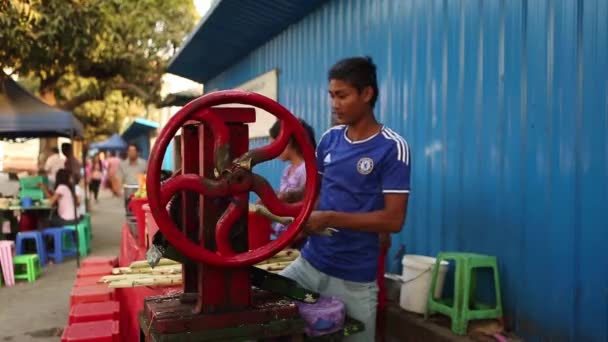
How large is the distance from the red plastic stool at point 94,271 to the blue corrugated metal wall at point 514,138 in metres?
2.77

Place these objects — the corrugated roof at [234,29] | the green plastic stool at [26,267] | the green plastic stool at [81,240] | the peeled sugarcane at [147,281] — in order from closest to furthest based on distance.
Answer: the peeled sugarcane at [147,281]
the corrugated roof at [234,29]
the green plastic stool at [26,267]
the green plastic stool at [81,240]

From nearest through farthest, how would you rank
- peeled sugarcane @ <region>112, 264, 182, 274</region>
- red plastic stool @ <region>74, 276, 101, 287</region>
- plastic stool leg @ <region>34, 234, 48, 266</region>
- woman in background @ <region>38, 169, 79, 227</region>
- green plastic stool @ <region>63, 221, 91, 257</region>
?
peeled sugarcane @ <region>112, 264, 182, 274</region> < red plastic stool @ <region>74, 276, 101, 287</region> < plastic stool leg @ <region>34, 234, 48, 266</region> < woman in background @ <region>38, 169, 79, 227</region> < green plastic stool @ <region>63, 221, 91, 257</region>

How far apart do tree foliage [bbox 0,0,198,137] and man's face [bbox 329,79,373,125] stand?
21.8 ft

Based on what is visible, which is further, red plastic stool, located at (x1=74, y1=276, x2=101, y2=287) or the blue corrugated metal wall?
red plastic stool, located at (x1=74, y1=276, x2=101, y2=287)

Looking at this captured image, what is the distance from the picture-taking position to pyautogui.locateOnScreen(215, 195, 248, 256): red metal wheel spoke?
63.6 inches

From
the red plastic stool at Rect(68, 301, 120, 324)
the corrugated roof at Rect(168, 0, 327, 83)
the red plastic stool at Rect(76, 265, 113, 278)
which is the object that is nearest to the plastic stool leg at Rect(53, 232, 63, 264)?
the red plastic stool at Rect(76, 265, 113, 278)

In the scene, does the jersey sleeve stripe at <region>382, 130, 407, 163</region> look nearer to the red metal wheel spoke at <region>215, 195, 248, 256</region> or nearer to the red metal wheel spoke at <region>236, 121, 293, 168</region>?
the red metal wheel spoke at <region>236, 121, 293, 168</region>

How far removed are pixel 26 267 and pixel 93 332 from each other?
505 centimetres

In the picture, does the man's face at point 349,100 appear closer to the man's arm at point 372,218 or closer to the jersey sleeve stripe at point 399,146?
the jersey sleeve stripe at point 399,146

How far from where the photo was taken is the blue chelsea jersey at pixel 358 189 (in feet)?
6.75

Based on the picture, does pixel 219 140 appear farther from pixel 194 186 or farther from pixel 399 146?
pixel 399 146

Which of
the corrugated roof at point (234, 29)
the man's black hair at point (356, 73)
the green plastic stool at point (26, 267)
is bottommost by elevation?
the green plastic stool at point (26, 267)

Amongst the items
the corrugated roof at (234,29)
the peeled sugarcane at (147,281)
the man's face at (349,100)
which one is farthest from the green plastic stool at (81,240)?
the man's face at (349,100)

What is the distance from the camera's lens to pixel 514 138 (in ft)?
11.7
